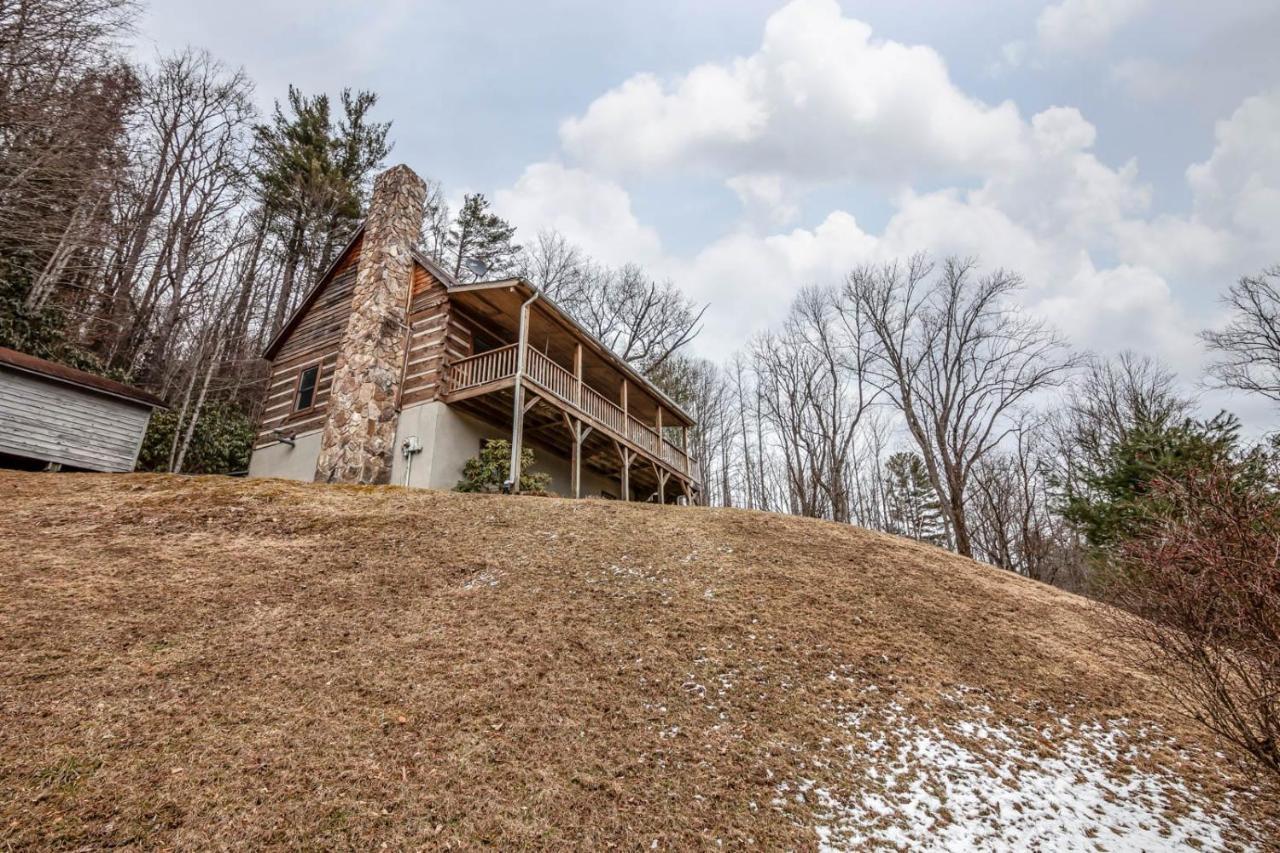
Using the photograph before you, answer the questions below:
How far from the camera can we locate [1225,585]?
364cm

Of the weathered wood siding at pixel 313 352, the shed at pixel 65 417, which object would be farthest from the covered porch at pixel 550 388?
the shed at pixel 65 417

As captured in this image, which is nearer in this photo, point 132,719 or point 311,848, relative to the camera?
point 311,848

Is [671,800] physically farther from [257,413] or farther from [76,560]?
[257,413]

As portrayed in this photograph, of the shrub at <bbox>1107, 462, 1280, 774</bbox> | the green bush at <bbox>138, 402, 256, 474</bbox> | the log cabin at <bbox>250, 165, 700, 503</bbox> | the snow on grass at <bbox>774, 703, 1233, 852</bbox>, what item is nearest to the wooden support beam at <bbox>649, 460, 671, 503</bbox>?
the log cabin at <bbox>250, 165, 700, 503</bbox>

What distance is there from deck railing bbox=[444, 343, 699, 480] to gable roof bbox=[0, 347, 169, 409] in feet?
23.5

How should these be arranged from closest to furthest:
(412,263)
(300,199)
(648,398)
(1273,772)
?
(1273,772)
(412,263)
(648,398)
(300,199)

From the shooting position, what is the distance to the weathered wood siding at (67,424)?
455 inches

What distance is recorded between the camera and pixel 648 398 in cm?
2080

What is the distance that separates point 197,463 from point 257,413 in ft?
18.1

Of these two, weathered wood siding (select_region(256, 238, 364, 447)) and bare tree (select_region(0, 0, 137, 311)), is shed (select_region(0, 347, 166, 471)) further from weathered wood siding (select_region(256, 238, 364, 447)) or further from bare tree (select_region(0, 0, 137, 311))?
weathered wood siding (select_region(256, 238, 364, 447))

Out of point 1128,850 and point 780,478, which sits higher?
point 780,478

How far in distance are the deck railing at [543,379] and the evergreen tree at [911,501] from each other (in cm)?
2404

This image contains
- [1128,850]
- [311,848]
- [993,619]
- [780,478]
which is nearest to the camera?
[311,848]

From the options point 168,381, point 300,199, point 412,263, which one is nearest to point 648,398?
point 412,263
